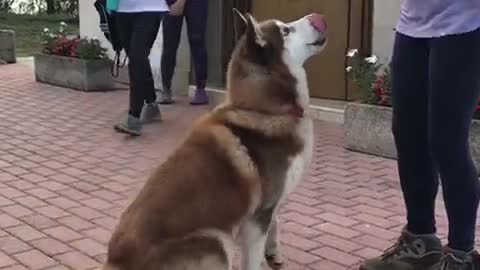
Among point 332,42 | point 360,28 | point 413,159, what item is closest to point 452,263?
point 413,159

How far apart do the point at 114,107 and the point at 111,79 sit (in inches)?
57.9

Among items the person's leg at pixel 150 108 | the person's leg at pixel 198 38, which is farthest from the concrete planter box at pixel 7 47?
the person's leg at pixel 150 108

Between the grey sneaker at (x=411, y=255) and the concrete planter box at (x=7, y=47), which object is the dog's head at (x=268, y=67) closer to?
the grey sneaker at (x=411, y=255)

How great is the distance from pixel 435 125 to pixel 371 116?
3036 millimetres

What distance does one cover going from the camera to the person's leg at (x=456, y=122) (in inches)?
128

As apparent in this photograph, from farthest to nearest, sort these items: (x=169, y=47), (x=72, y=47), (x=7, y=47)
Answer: (x=7, y=47) → (x=72, y=47) → (x=169, y=47)

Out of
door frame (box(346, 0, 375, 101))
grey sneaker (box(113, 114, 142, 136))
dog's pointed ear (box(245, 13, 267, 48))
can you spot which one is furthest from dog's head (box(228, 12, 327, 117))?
door frame (box(346, 0, 375, 101))

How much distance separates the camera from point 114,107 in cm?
900

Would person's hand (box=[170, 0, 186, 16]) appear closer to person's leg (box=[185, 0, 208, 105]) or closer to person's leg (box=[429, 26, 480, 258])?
person's leg (box=[185, 0, 208, 105])

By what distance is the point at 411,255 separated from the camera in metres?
3.77

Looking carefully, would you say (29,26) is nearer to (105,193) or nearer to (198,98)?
(198,98)

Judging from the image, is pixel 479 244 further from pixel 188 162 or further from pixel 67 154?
pixel 67 154

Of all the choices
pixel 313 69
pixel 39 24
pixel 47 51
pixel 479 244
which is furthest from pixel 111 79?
pixel 39 24

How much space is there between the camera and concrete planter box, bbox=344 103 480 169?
6.29 metres
